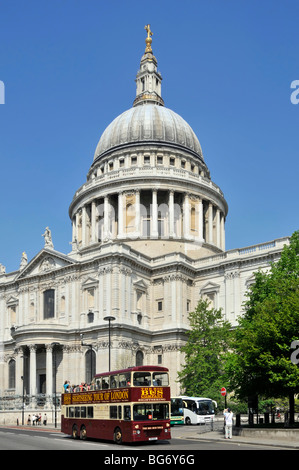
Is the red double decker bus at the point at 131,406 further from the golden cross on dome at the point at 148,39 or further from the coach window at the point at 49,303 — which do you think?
the golden cross on dome at the point at 148,39

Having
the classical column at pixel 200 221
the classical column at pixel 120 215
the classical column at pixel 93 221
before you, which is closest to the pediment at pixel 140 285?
the classical column at pixel 120 215

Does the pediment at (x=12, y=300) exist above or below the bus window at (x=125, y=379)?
above

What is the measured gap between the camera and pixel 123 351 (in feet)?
217

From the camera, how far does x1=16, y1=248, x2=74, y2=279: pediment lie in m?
73.8

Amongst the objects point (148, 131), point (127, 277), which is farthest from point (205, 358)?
point (148, 131)

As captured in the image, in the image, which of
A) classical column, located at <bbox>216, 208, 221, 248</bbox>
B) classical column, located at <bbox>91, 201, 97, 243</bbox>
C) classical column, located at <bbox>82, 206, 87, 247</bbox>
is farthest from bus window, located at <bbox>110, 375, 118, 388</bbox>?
classical column, located at <bbox>216, 208, 221, 248</bbox>

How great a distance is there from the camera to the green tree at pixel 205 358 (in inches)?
2347

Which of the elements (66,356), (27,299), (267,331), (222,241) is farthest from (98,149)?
(267,331)

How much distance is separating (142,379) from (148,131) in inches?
2684

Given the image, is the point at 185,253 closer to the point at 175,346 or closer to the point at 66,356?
the point at 175,346

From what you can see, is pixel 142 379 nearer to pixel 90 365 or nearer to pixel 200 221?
pixel 90 365

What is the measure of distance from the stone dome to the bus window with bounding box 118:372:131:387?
65485 mm

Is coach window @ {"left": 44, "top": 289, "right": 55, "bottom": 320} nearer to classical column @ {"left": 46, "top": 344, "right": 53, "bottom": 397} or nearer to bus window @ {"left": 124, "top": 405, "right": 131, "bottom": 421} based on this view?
classical column @ {"left": 46, "top": 344, "right": 53, "bottom": 397}

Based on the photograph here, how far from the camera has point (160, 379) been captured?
3294 centimetres
